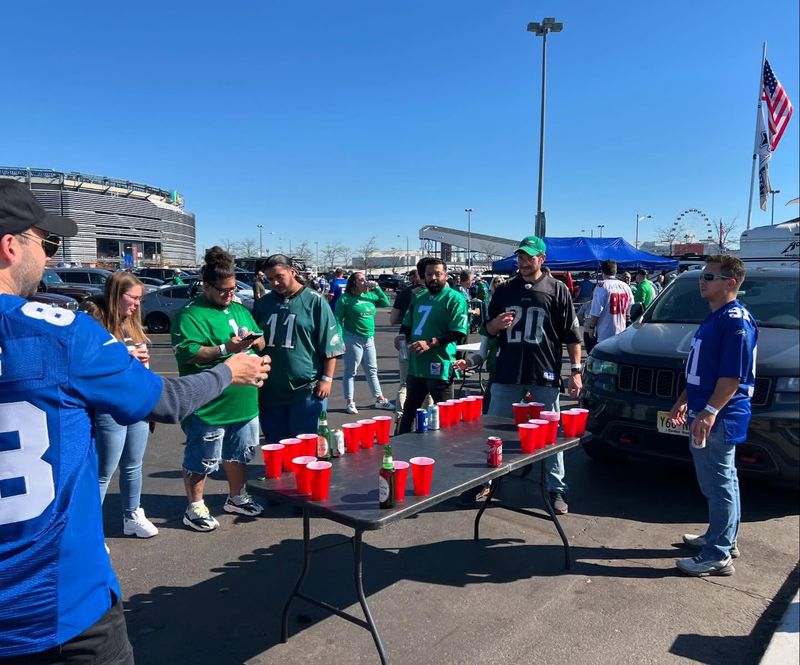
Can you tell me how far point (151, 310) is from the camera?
1762cm

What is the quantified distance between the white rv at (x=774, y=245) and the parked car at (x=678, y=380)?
713 cm

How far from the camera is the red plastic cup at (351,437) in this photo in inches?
134

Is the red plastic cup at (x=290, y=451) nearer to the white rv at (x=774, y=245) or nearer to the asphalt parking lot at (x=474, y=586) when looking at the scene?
the asphalt parking lot at (x=474, y=586)

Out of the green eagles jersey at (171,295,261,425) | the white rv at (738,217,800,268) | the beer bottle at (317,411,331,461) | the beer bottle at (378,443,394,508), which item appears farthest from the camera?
the white rv at (738,217,800,268)

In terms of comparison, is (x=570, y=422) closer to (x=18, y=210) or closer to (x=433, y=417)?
(x=433, y=417)

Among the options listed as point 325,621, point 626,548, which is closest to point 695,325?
point 626,548

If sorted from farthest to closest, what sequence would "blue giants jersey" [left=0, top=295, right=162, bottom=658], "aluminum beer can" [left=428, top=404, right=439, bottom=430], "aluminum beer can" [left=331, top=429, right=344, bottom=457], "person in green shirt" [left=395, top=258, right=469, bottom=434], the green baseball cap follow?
"person in green shirt" [left=395, top=258, right=469, bottom=434] → the green baseball cap → "aluminum beer can" [left=428, top=404, right=439, bottom=430] → "aluminum beer can" [left=331, top=429, right=344, bottom=457] → "blue giants jersey" [left=0, top=295, right=162, bottom=658]

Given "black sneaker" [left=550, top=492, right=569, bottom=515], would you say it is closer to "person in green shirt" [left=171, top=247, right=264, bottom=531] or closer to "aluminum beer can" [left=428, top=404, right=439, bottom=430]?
→ "aluminum beer can" [left=428, top=404, right=439, bottom=430]

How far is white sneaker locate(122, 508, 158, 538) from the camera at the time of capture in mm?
4289

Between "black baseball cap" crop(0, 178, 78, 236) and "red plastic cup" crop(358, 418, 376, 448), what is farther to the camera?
"red plastic cup" crop(358, 418, 376, 448)

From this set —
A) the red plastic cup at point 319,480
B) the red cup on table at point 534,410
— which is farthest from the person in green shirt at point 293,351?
the red plastic cup at point 319,480

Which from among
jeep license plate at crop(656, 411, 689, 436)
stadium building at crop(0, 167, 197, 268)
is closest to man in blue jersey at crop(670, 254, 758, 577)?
jeep license plate at crop(656, 411, 689, 436)

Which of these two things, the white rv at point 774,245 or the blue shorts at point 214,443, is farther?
the white rv at point 774,245

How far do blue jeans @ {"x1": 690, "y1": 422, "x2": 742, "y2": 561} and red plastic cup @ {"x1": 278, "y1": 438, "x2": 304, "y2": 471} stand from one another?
8.06ft
